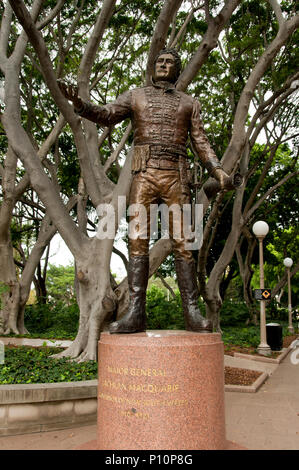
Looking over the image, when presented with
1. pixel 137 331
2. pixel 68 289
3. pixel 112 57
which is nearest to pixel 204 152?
pixel 137 331

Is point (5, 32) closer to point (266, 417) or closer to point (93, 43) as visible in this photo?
point (93, 43)

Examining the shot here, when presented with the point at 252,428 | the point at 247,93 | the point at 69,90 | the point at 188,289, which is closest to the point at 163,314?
the point at 247,93

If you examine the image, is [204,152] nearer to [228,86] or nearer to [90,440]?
[90,440]

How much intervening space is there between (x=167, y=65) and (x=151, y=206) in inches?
56.5

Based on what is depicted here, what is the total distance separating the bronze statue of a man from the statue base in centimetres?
56

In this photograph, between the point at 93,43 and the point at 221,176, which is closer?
the point at 221,176

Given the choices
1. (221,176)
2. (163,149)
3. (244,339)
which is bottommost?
(244,339)

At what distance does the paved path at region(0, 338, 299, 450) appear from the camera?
452cm

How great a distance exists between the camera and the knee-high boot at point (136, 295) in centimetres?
425

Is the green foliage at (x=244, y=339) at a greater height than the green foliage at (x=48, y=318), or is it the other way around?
the green foliage at (x=48, y=318)

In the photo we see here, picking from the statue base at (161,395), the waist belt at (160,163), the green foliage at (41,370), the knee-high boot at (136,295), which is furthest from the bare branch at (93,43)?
the statue base at (161,395)

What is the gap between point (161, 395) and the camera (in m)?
3.53

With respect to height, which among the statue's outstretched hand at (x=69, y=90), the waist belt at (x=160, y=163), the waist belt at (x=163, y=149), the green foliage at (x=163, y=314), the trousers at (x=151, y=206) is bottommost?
the green foliage at (x=163, y=314)

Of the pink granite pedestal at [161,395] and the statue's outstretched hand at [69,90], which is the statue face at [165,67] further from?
the pink granite pedestal at [161,395]
